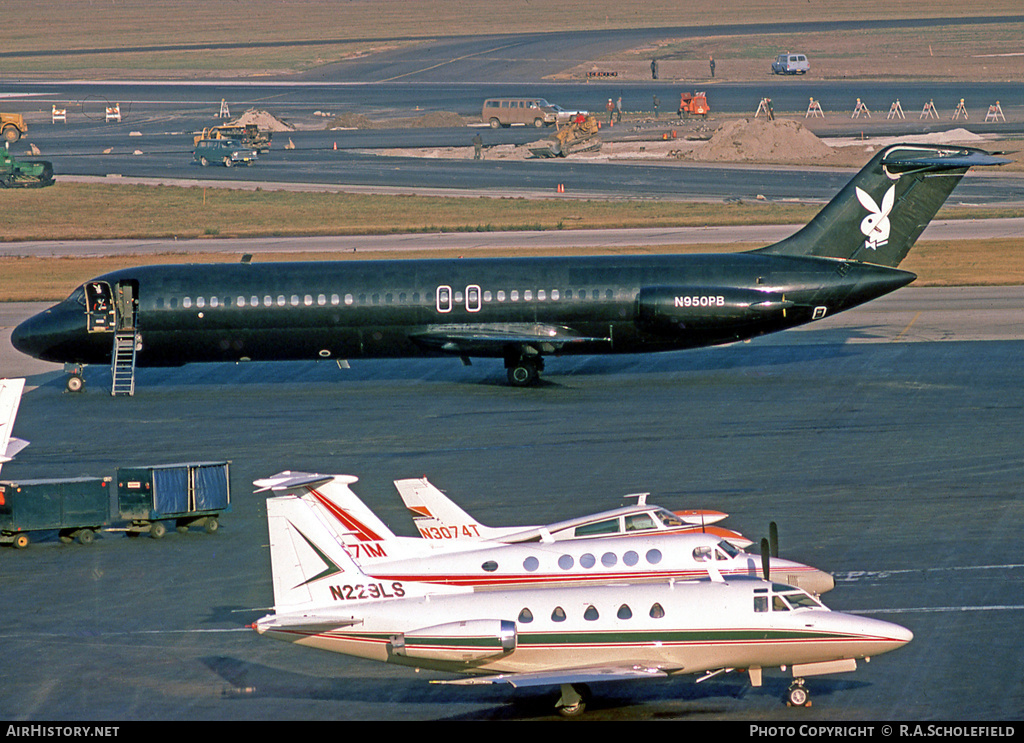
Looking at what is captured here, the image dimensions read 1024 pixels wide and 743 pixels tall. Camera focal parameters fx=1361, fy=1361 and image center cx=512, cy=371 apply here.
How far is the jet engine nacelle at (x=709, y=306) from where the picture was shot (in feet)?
150

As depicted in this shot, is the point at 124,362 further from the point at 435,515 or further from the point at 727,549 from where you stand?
the point at 727,549

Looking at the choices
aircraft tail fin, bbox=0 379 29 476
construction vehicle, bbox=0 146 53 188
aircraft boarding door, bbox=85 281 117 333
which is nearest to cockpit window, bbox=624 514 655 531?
aircraft tail fin, bbox=0 379 29 476

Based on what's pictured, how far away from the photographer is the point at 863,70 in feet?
554

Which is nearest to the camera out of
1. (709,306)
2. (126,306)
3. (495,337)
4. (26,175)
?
(709,306)

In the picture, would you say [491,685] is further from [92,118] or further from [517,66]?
[517,66]

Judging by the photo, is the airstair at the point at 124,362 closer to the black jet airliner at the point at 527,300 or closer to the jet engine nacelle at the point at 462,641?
the black jet airliner at the point at 527,300

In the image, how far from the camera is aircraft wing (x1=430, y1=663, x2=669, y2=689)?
65.7ft

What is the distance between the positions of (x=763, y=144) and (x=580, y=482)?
81.1 meters

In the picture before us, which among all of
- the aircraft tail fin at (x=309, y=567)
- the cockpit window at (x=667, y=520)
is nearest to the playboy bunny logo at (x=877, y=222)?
the cockpit window at (x=667, y=520)

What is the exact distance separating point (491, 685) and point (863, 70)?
520 ft

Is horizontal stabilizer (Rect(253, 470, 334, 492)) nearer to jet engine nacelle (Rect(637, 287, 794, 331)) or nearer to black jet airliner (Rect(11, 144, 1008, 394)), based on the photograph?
black jet airliner (Rect(11, 144, 1008, 394))

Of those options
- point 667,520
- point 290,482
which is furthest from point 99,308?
point 667,520

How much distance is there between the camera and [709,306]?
4584cm

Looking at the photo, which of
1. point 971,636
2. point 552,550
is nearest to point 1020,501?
point 971,636
